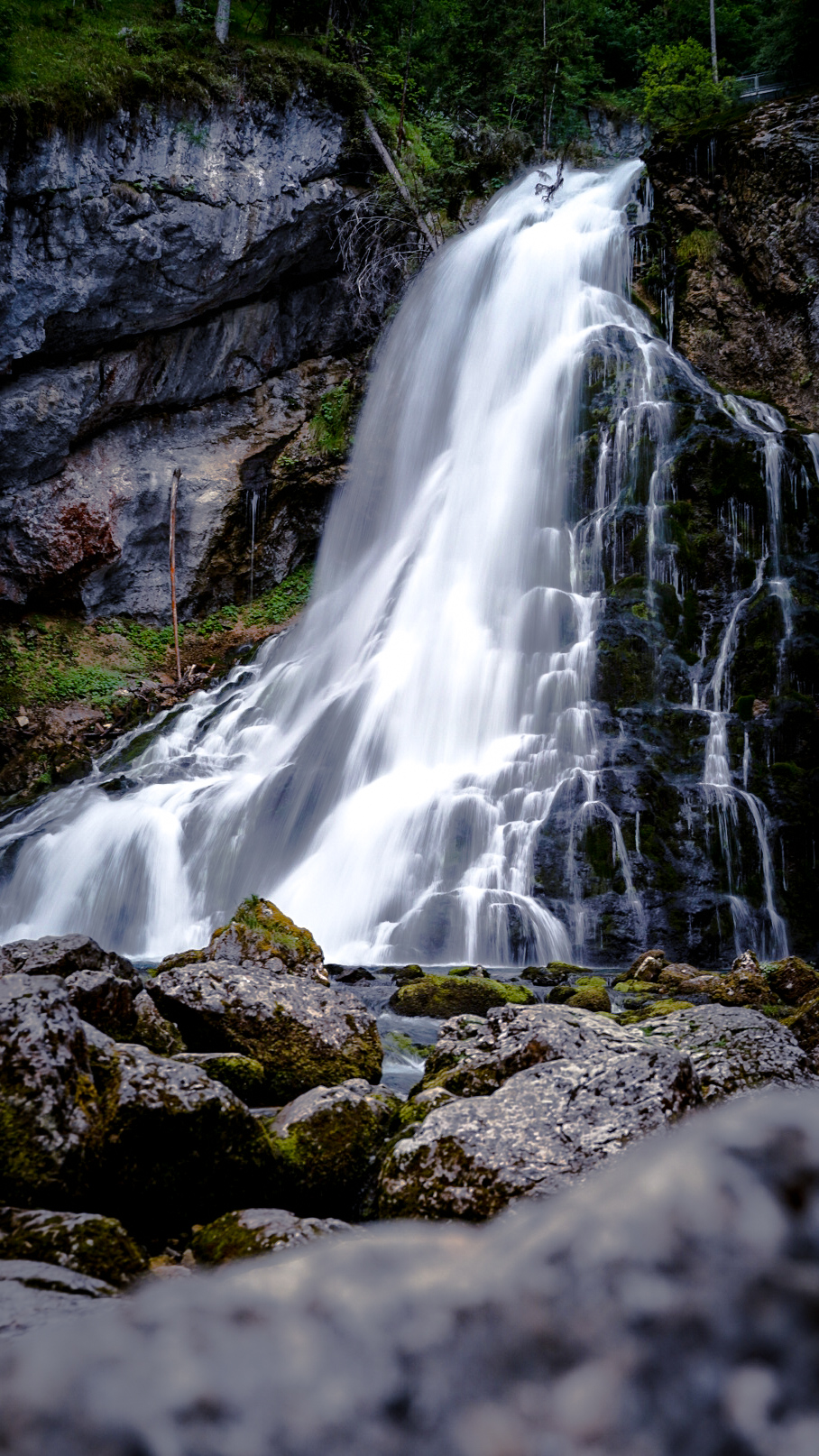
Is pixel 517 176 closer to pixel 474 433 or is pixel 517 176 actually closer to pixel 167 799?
pixel 474 433

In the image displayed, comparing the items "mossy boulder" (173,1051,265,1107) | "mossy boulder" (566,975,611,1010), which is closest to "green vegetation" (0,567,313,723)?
"mossy boulder" (566,975,611,1010)

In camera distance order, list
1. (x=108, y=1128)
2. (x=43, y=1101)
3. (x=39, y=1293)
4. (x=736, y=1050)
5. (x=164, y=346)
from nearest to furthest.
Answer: (x=39, y=1293) < (x=43, y=1101) < (x=108, y=1128) < (x=736, y=1050) < (x=164, y=346)

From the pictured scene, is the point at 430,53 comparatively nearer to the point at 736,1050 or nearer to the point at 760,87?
the point at 760,87

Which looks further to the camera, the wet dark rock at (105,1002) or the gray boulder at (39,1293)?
the wet dark rock at (105,1002)

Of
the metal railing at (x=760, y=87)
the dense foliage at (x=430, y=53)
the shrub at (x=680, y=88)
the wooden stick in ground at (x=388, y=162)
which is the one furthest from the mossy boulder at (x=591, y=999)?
the metal railing at (x=760, y=87)

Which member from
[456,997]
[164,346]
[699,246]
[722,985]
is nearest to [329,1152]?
[456,997]

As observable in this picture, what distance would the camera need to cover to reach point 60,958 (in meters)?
5.10

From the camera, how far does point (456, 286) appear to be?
64.6 ft

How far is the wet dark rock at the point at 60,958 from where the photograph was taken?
4.99 meters

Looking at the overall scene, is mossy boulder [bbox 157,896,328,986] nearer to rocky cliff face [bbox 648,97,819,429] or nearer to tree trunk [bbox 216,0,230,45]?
rocky cliff face [bbox 648,97,819,429]

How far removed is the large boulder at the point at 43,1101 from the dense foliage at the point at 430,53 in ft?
59.2

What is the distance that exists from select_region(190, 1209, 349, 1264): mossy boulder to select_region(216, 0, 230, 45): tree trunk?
72.6ft

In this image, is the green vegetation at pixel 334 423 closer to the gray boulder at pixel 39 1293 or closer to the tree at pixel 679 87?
the tree at pixel 679 87

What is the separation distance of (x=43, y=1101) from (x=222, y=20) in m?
22.6
